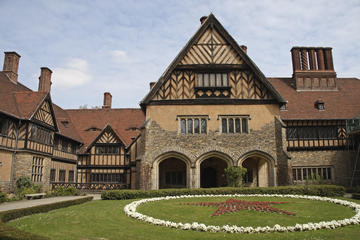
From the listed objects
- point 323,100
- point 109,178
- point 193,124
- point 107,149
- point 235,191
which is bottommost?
point 235,191

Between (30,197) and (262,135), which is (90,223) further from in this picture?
(262,135)

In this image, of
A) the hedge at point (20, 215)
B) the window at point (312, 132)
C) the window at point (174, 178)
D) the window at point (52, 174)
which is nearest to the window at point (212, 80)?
the window at point (312, 132)

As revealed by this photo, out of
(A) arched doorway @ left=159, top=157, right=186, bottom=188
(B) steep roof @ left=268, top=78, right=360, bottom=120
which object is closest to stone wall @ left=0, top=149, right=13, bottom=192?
(A) arched doorway @ left=159, top=157, right=186, bottom=188

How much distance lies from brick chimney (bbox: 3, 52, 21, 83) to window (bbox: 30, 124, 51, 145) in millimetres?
6113

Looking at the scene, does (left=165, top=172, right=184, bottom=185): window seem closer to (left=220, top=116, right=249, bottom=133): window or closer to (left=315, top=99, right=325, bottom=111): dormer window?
(left=220, top=116, right=249, bottom=133): window

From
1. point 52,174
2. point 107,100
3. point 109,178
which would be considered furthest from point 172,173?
point 107,100

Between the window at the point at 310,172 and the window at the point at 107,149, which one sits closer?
the window at the point at 310,172

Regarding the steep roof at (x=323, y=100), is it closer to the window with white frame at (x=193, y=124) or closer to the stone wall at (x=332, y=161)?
the stone wall at (x=332, y=161)

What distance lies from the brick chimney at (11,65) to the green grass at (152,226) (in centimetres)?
1810

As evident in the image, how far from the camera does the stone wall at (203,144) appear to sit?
20.6 meters

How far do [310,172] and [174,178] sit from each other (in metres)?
11.1

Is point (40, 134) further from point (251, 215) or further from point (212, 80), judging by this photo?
point (251, 215)

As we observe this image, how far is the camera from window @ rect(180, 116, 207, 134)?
69.5 ft

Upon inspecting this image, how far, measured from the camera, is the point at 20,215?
1114 cm
